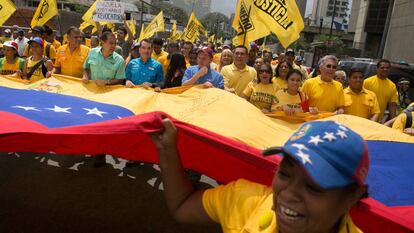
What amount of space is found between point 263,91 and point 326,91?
843mm

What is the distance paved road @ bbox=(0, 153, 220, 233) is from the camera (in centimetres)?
420

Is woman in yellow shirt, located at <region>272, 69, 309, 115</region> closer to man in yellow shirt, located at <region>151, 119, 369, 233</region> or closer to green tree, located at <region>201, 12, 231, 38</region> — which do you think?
man in yellow shirt, located at <region>151, 119, 369, 233</region>

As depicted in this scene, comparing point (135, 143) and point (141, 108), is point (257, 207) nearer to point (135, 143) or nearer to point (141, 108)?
point (135, 143)

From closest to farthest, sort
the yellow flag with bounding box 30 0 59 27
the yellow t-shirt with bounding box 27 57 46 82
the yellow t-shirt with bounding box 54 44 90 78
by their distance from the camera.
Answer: the yellow t-shirt with bounding box 27 57 46 82, the yellow t-shirt with bounding box 54 44 90 78, the yellow flag with bounding box 30 0 59 27

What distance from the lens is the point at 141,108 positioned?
3.96 meters

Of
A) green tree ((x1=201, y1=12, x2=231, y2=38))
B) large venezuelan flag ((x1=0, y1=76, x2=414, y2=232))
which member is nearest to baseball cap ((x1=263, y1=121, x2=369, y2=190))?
large venezuelan flag ((x1=0, y1=76, x2=414, y2=232))

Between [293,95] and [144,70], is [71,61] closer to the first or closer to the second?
[144,70]

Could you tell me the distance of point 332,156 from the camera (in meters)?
1.37

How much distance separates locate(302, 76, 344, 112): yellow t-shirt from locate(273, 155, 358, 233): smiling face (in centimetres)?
397

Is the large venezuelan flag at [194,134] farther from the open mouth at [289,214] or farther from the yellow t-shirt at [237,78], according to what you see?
the yellow t-shirt at [237,78]

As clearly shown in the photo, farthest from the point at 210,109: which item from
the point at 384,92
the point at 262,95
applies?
the point at 384,92

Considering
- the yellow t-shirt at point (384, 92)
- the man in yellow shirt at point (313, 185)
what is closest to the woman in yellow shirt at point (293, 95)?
the yellow t-shirt at point (384, 92)

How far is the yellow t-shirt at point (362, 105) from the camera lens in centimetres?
529

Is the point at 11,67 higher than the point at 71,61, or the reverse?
the point at 71,61
